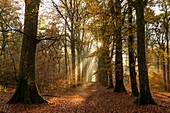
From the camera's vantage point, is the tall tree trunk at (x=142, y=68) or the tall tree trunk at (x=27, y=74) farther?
the tall tree trunk at (x=27, y=74)

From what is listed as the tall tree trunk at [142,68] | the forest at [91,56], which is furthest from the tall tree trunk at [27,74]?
the tall tree trunk at [142,68]

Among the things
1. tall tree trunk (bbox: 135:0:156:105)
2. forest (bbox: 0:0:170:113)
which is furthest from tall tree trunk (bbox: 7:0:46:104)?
tall tree trunk (bbox: 135:0:156:105)

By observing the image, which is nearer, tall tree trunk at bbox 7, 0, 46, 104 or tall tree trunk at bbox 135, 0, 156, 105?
tall tree trunk at bbox 135, 0, 156, 105

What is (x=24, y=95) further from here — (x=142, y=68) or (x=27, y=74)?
(x=142, y=68)

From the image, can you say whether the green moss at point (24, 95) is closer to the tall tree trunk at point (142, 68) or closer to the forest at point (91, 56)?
the forest at point (91, 56)

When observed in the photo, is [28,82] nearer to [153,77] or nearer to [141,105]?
[141,105]

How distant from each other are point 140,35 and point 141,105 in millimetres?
3883

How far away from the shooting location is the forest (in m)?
9.81

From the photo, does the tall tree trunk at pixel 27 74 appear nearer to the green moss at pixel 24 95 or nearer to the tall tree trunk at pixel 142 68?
the green moss at pixel 24 95

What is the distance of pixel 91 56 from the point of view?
19.4 m

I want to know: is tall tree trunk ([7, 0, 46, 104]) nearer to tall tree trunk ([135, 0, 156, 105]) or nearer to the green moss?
the green moss

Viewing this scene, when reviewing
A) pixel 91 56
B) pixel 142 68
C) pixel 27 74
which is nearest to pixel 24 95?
pixel 27 74

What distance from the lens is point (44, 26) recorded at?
68.6ft

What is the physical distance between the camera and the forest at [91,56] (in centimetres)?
981
